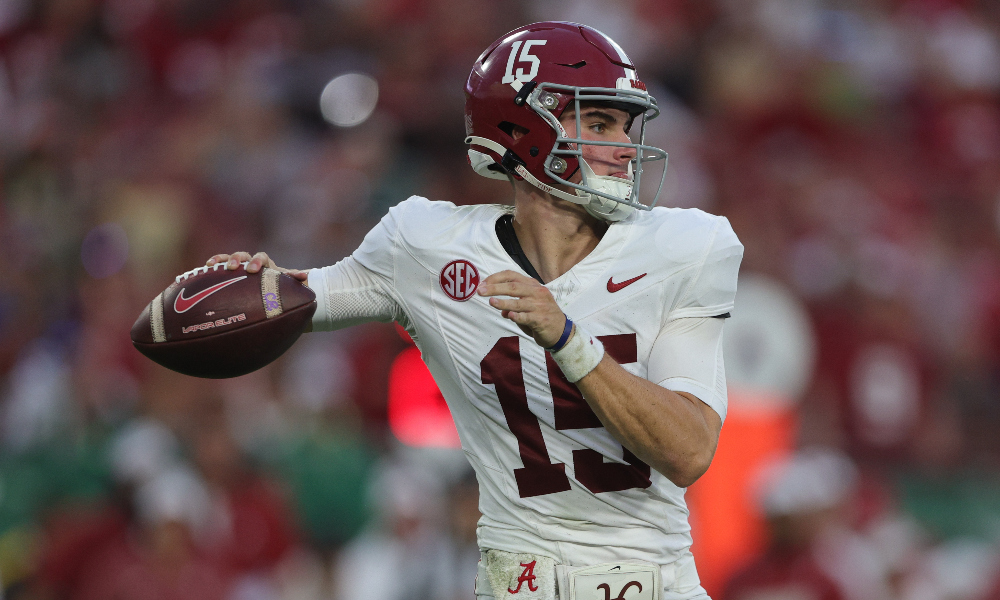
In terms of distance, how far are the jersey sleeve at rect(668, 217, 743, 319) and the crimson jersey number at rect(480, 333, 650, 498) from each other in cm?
14

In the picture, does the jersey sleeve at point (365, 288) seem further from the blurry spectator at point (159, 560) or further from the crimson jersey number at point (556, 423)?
the blurry spectator at point (159, 560)

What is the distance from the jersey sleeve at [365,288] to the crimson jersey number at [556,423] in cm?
33

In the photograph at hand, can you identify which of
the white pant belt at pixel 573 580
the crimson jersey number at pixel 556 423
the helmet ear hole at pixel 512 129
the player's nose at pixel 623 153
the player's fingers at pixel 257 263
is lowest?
the white pant belt at pixel 573 580

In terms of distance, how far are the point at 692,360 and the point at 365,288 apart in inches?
31.4

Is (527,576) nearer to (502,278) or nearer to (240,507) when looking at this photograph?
(502,278)

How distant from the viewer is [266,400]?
18.6ft

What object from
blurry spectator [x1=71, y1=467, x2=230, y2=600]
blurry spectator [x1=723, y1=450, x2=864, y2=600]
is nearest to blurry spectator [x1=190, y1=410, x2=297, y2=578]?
blurry spectator [x1=71, y1=467, x2=230, y2=600]

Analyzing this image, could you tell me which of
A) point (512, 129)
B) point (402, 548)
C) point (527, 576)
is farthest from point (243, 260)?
point (402, 548)

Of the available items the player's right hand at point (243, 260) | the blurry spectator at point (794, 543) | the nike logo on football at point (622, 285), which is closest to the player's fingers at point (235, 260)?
the player's right hand at point (243, 260)

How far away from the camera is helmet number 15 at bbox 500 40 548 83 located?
2.61 meters

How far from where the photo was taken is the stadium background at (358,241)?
4.95 meters

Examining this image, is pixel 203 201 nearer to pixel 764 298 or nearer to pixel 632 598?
pixel 764 298

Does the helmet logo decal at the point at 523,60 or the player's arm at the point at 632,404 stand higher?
the helmet logo decal at the point at 523,60

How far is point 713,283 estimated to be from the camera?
2453 millimetres
